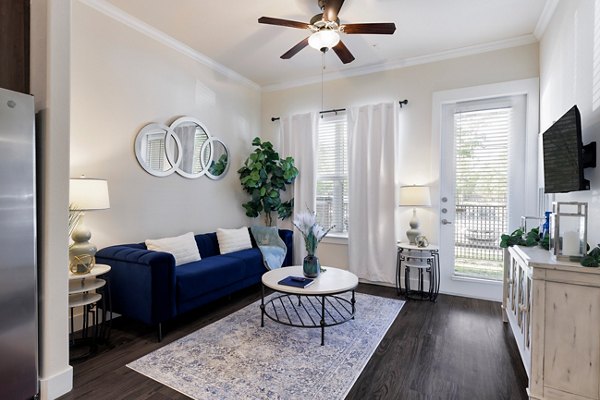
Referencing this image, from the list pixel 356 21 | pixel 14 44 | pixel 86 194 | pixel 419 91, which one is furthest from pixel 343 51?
pixel 86 194

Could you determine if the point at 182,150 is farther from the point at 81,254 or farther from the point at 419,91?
the point at 419,91

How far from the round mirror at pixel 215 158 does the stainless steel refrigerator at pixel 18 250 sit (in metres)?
2.40

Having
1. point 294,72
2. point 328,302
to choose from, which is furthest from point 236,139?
point 328,302

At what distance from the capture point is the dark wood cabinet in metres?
1.88

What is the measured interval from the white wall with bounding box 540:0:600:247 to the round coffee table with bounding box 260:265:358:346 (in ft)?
5.95

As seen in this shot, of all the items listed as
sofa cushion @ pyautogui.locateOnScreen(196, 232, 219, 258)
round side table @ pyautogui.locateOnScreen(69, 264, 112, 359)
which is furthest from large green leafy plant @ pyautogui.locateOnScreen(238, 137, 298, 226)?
round side table @ pyautogui.locateOnScreen(69, 264, 112, 359)

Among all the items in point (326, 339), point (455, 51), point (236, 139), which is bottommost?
point (326, 339)

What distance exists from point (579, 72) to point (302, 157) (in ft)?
10.6

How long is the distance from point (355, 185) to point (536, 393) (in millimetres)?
2942

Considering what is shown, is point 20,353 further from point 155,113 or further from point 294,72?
point 294,72

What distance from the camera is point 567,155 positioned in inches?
79.0

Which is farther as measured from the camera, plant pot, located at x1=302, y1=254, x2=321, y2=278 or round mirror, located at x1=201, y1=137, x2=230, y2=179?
round mirror, located at x1=201, y1=137, x2=230, y2=179

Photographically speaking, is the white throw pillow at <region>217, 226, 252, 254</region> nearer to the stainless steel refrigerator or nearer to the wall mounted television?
the stainless steel refrigerator

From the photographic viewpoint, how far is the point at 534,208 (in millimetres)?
3408
